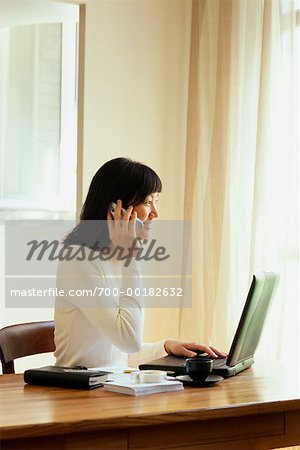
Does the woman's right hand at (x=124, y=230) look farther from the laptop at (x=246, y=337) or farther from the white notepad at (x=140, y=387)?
the white notepad at (x=140, y=387)

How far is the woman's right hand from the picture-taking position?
234 cm

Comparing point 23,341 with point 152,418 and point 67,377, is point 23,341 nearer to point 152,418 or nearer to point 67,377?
point 67,377

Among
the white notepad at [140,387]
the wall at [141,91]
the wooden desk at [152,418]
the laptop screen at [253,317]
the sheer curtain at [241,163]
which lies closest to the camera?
the wooden desk at [152,418]

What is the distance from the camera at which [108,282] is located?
2287 millimetres

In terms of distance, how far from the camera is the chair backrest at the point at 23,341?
98.0 inches

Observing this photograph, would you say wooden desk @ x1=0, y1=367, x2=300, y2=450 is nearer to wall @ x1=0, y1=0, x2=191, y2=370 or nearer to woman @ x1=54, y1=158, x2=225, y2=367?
woman @ x1=54, y1=158, x2=225, y2=367

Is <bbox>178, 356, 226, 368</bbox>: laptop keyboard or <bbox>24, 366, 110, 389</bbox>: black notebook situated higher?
<bbox>24, 366, 110, 389</bbox>: black notebook

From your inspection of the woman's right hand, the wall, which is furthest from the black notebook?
the wall

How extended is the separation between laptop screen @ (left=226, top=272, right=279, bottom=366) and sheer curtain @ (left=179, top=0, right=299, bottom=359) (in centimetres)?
88

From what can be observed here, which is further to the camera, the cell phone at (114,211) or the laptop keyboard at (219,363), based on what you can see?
the cell phone at (114,211)

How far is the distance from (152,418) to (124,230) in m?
0.82

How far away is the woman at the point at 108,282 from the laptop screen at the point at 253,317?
0.12 metres

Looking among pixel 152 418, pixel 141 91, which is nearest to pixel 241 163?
A: pixel 141 91

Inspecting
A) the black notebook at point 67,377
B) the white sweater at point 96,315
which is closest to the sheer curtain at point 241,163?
the white sweater at point 96,315
